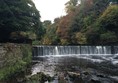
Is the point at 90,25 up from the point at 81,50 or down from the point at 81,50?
up

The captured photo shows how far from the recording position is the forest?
1944 cm

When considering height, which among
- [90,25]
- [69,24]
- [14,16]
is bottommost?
[14,16]

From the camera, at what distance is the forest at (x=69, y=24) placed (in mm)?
19436

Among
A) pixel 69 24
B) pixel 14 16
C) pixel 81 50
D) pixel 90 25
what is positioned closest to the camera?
pixel 14 16

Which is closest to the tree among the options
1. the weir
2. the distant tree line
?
the weir

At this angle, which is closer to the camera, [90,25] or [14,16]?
[14,16]

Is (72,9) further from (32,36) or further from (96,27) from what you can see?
(32,36)

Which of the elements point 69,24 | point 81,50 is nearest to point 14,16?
point 81,50

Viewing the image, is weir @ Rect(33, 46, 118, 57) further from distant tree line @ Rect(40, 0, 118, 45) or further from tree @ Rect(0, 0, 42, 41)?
tree @ Rect(0, 0, 42, 41)

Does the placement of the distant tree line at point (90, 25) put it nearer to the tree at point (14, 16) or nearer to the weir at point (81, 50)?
the weir at point (81, 50)

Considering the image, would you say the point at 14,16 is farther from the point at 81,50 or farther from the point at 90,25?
the point at 90,25

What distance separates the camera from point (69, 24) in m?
41.8

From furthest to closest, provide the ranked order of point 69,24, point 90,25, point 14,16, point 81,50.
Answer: point 69,24, point 90,25, point 81,50, point 14,16

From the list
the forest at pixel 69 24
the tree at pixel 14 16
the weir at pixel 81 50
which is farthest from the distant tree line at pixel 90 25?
the tree at pixel 14 16
